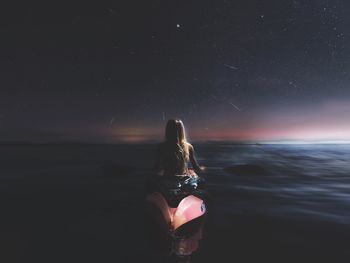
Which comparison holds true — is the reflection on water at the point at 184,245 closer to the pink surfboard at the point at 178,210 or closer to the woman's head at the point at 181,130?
the pink surfboard at the point at 178,210

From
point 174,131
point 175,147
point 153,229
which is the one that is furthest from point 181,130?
point 153,229

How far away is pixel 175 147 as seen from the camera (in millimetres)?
6602

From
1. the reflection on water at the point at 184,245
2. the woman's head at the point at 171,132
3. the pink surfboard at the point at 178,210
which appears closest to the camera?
the reflection on water at the point at 184,245

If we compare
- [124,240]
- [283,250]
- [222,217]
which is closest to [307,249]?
[283,250]

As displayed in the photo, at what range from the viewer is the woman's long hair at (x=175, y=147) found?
654cm

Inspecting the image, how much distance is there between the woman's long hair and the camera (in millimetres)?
6543

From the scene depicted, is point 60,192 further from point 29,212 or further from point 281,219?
point 281,219

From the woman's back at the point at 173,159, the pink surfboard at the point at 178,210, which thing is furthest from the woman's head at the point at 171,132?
the pink surfboard at the point at 178,210

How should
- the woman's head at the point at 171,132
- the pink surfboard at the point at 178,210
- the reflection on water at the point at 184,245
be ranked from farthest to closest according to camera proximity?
1. the woman's head at the point at 171,132
2. the pink surfboard at the point at 178,210
3. the reflection on water at the point at 184,245

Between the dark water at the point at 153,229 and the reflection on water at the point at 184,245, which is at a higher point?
the reflection on water at the point at 184,245

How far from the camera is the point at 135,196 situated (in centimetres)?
1317

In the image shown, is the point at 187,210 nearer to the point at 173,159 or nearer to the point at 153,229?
the point at 173,159

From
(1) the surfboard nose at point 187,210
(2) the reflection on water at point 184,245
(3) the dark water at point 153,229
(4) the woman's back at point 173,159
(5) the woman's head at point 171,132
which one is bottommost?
(3) the dark water at point 153,229

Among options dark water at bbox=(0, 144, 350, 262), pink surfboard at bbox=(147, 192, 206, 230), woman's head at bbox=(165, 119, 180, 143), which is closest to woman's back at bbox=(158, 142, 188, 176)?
woman's head at bbox=(165, 119, 180, 143)
